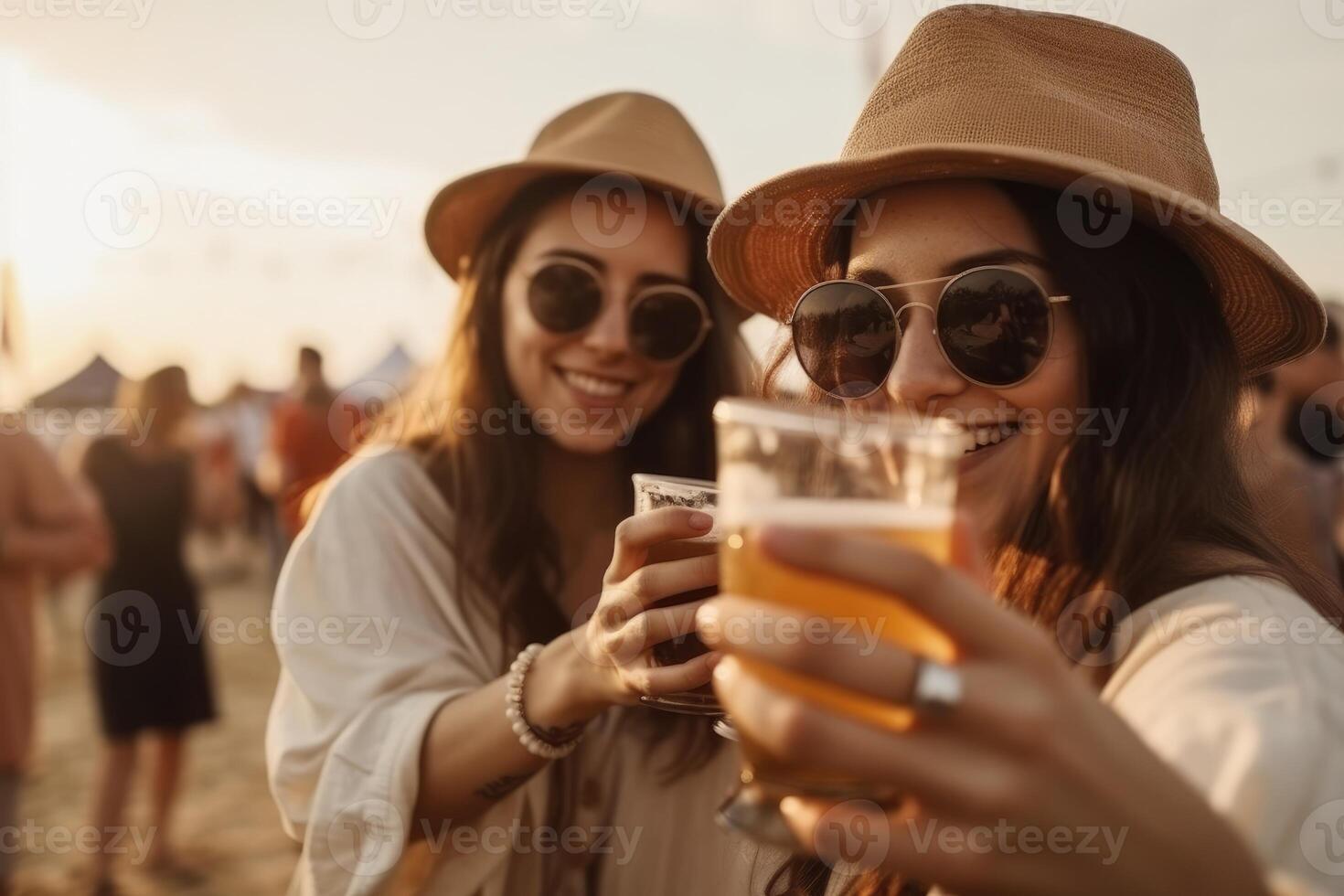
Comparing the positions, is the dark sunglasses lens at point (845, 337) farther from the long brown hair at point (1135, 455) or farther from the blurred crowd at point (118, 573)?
the blurred crowd at point (118, 573)

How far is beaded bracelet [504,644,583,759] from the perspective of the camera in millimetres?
1902

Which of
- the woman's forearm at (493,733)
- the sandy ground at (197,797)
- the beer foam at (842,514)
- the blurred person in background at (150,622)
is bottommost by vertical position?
the sandy ground at (197,797)

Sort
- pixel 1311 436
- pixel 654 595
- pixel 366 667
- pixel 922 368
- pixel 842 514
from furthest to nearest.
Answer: pixel 1311 436 → pixel 366 667 → pixel 922 368 → pixel 654 595 → pixel 842 514

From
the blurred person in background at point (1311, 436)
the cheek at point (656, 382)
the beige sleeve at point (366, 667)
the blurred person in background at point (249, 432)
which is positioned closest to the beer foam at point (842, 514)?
the beige sleeve at point (366, 667)

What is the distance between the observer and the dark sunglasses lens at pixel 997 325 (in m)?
1.56

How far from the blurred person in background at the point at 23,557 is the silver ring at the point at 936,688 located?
4642 millimetres

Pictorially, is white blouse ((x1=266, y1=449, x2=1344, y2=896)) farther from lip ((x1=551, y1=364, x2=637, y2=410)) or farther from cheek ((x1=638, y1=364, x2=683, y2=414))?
cheek ((x1=638, y1=364, x2=683, y2=414))

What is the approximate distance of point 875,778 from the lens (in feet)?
2.60

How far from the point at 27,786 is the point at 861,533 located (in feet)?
24.4

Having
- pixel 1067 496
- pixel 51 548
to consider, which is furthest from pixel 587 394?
pixel 51 548

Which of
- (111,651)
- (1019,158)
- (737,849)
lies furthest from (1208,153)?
(111,651)

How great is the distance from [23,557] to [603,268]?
3.43 m

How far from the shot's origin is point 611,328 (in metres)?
2.63

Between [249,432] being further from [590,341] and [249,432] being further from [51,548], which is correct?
[590,341]
